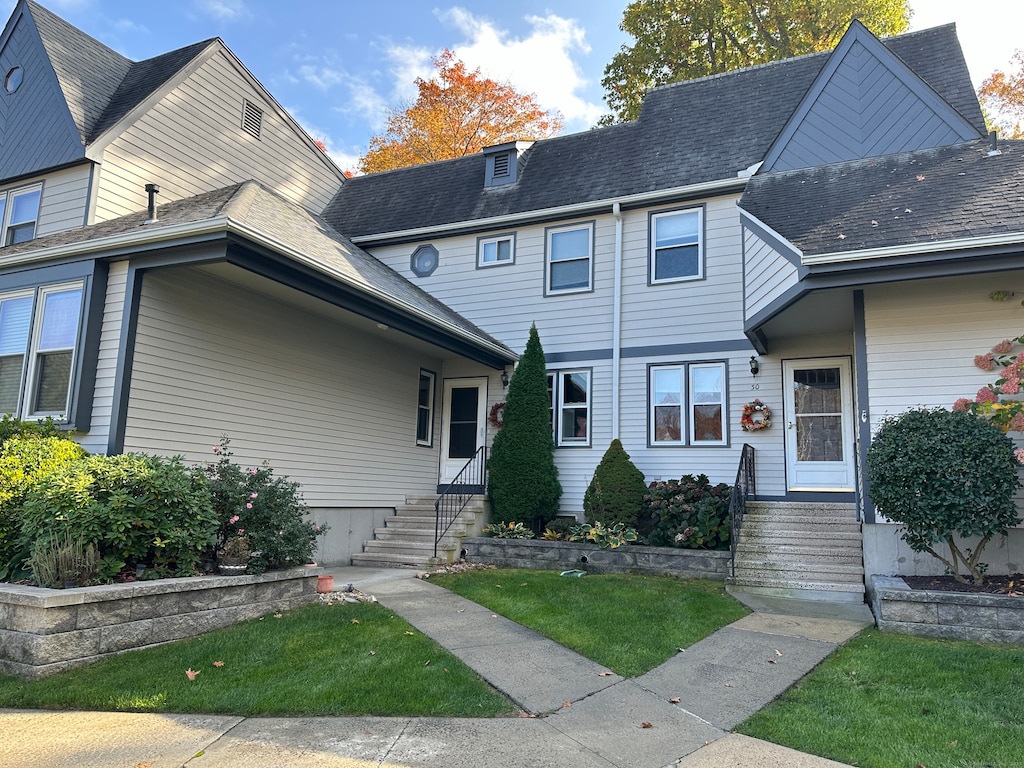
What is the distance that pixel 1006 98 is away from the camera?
2081cm

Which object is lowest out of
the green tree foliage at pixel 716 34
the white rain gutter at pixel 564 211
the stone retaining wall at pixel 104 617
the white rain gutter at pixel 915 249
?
the stone retaining wall at pixel 104 617

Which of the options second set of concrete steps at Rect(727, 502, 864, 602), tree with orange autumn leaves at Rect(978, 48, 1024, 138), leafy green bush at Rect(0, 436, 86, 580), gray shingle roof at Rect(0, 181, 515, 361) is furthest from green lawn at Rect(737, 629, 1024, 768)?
tree with orange autumn leaves at Rect(978, 48, 1024, 138)

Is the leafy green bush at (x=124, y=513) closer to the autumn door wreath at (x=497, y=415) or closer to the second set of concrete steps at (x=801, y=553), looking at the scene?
the second set of concrete steps at (x=801, y=553)

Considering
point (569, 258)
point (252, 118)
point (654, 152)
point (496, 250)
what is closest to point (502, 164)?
point (496, 250)

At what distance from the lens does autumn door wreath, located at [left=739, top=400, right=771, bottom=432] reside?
1048cm

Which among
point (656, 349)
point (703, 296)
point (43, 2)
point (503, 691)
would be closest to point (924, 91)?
point (703, 296)

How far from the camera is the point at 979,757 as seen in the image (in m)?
3.72

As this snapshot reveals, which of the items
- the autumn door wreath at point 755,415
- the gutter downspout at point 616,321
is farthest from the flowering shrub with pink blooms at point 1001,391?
the gutter downspout at point 616,321

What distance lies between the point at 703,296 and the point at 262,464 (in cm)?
708

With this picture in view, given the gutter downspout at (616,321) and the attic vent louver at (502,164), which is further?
the attic vent louver at (502,164)

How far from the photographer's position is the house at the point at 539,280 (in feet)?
25.8

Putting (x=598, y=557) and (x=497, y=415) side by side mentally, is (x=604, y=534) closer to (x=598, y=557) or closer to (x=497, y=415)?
(x=598, y=557)

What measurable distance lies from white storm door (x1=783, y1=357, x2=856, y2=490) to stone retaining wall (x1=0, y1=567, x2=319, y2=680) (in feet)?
25.2

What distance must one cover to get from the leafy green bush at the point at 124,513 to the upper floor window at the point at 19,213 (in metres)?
6.24
